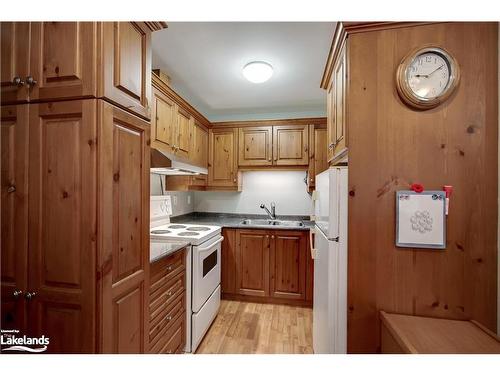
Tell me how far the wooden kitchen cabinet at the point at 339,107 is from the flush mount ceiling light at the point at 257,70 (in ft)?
2.01

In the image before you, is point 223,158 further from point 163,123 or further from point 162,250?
point 162,250

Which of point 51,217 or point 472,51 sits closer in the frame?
point 51,217

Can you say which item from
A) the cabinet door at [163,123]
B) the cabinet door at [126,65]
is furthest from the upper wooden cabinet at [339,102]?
the cabinet door at [163,123]

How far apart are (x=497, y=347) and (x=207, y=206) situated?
3033mm

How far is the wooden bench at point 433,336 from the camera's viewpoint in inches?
33.5

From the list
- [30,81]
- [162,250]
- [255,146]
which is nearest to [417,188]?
[162,250]

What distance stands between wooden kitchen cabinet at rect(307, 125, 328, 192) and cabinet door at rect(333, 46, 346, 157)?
53.4 inches

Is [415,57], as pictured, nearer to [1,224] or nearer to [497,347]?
[497,347]

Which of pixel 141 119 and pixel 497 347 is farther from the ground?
pixel 141 119

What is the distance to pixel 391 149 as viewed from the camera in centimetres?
110

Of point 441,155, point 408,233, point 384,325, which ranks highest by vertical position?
point 441,155

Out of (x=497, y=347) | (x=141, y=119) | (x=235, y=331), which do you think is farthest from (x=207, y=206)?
(x=497, y=347)

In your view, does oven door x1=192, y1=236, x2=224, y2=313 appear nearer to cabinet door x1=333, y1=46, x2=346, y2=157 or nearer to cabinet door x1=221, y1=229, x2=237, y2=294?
cabinet door x1=221, y1=229, x2=237, y2=294

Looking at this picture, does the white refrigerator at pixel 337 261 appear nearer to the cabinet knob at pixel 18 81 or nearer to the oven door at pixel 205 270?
the oven door at pixel 205 270
